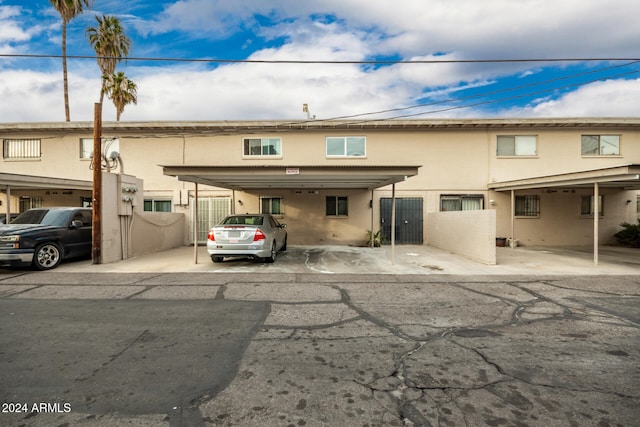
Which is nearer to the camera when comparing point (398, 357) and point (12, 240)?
point (398, 357)

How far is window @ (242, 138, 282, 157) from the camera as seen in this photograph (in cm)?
1484

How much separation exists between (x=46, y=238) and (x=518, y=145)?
18305mm

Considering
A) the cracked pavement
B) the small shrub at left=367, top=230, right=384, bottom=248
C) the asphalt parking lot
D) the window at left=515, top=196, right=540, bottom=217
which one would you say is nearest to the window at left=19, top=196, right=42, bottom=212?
the asphalt parking lot

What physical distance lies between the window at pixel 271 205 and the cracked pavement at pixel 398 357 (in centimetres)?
852

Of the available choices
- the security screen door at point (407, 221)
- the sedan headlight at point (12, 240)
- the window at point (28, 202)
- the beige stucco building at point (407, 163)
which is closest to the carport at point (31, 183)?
the beige stucco building at point (407, 163)

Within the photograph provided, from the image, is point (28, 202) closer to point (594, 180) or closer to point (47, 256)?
point (47, 256)

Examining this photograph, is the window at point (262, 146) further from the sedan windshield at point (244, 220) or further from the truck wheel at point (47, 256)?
the truck wheel at point (47, 256)

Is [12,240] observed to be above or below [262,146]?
below

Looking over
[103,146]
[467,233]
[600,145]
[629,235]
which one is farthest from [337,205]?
[629,235]

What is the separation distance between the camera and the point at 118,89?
21312mm

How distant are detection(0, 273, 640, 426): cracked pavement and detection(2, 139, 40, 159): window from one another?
12544 mm

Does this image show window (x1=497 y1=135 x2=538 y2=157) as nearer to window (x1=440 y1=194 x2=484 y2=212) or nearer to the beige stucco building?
the beige stucco building

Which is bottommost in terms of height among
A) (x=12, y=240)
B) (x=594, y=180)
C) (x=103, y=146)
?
(x=12, y=240)

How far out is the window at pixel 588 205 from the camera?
14.7 metres
